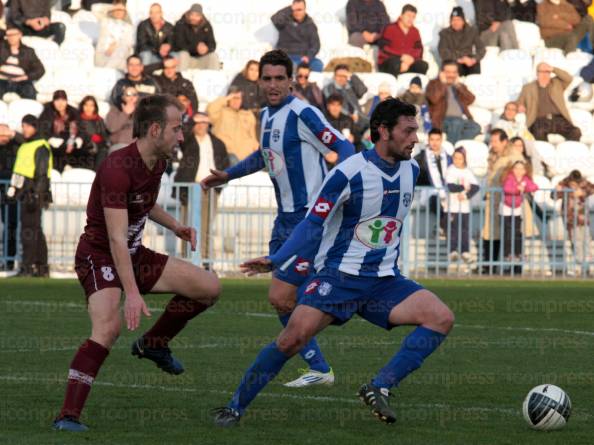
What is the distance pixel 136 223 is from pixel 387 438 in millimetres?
1874

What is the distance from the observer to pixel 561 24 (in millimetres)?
25656

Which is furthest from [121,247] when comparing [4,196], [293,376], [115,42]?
[115,42]

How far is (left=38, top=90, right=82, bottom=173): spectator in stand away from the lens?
1906 centimetres

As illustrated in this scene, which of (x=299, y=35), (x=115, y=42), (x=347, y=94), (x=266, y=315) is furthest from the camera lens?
(x=299, y=35)

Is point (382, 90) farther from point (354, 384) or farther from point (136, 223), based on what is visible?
point (136, 223)

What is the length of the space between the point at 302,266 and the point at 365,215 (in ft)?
6.00

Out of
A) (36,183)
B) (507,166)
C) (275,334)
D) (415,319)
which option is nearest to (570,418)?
(415,319)

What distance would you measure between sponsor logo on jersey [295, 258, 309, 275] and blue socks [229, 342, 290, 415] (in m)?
1.98

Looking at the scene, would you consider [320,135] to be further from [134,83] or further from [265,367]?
[134,83]

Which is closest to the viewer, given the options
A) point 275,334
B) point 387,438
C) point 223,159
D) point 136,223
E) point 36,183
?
point 387,438

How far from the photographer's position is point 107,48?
22.4 metres

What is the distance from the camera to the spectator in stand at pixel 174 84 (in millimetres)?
20734

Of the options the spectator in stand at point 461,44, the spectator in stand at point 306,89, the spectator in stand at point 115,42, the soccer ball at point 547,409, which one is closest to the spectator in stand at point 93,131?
the spectator in stand at point 115,42

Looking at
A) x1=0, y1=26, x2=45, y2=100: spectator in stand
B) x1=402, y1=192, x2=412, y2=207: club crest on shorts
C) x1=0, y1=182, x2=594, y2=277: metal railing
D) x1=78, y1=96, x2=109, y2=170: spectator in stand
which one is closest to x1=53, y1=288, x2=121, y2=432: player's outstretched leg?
x1=402, y1=192, x2=412, y2=207: club crest on shorts
